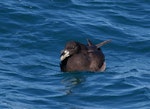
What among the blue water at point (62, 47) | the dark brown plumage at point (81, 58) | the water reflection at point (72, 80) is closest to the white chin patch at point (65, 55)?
the dark brown plumage at point (81, 58)

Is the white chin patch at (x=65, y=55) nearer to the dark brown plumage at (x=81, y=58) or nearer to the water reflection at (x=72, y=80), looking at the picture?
the dark brown plumage at (x=81, y=58)

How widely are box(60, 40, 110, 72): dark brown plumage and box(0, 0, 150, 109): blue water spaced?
0.23 metres

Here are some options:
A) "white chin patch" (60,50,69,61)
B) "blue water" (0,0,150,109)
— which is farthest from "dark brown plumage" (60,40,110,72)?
"blue water" (0,0,150,109)

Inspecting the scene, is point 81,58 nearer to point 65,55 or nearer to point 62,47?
point 65,55

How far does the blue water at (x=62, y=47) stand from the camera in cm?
1495

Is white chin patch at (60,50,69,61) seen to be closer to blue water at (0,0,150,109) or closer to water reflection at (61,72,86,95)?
blue water at (0,0,150,109)

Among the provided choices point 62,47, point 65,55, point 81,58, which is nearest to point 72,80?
point 65,55

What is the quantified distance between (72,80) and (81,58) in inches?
51.1

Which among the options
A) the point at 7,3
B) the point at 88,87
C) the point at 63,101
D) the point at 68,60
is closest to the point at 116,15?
the point at 7,3

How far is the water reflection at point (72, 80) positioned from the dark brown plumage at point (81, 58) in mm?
305

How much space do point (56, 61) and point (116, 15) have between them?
4302 mm

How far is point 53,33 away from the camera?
20.3 m

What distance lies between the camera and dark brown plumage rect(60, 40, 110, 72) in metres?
17.7

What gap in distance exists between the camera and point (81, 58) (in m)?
18.0
